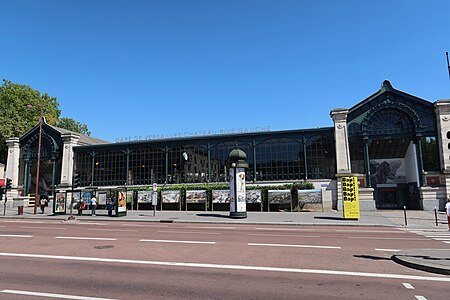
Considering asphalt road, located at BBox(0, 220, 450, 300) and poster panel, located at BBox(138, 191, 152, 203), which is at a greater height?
poster panel, located at BBox(138, 191, 152, 203)

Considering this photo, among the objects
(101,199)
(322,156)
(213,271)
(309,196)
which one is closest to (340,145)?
(322,156)

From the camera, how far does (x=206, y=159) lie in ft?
119

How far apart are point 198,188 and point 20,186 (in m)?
26.8

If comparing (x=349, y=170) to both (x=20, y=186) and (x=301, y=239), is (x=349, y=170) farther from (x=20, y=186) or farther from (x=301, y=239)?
(x=20, y=186)

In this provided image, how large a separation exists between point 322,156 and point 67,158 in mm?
31308

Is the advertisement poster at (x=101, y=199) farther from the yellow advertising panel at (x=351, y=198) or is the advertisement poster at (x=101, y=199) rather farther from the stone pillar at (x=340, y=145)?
the yellow advertising panel at (x=351, y=198)

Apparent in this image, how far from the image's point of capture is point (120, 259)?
9398mm

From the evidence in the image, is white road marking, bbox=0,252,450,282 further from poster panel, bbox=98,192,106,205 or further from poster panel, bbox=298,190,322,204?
poster panel, bbox=98,192,106,205

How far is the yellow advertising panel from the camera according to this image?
75.2 feet

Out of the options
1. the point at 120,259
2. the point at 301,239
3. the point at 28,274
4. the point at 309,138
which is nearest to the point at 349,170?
the point at 309,138

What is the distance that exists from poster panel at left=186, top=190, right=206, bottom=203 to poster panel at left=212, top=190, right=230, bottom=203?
110 centimetres

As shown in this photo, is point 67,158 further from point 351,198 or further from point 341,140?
point 351,198

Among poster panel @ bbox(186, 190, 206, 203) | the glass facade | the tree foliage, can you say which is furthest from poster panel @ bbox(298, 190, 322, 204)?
the tree foliage

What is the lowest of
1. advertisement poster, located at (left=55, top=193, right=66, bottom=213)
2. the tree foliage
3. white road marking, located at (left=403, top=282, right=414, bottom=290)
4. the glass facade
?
white road marking, located at (left=403, top=282, right=414, bottom=290)
